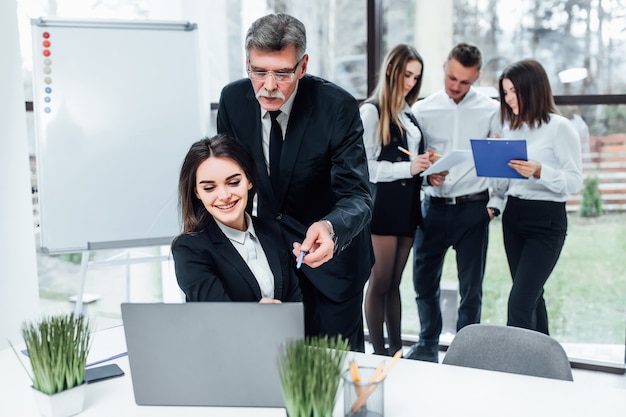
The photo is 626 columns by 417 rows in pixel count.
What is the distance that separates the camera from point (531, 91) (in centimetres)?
284

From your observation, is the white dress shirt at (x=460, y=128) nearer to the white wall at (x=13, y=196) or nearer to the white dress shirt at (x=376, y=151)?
the white dress shirt at (x=376, y=151)

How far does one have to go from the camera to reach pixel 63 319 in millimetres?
1238

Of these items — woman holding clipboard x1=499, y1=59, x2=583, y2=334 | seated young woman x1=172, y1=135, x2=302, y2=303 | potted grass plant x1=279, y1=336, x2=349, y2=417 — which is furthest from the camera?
woman holding clipboard x1=499, y1=59, x2=583, y2=334

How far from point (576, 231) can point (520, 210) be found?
680 millimetres

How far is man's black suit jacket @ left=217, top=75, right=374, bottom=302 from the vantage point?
1957 millimetres

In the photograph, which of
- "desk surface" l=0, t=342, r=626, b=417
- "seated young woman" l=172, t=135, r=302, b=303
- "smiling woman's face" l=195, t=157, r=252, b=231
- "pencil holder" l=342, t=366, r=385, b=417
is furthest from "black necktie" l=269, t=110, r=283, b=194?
"pencil holder" l=342, t=366, r=385, b=417

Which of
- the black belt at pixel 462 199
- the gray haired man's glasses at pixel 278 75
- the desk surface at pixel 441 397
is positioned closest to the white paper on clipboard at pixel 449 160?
the black belt at pixel 462 199

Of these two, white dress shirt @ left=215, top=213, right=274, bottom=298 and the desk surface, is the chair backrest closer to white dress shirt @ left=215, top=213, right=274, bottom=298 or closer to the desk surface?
the desk surface

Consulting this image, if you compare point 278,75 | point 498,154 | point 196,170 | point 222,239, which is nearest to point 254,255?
point 222,239

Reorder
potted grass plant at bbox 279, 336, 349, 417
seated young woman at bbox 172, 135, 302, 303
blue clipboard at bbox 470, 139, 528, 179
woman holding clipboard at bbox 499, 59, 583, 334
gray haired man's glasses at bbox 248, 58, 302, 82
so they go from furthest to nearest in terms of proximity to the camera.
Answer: woman holding clipboard at bbox 499, 59, 583, 334
blue clipboard at bbox 470, 139, 528, 179
gray haired man's glasses at bbox 248, 58, 302, 82
seated young woman at bbox 172, 135, 302, 303
potted grass plant at bbox 279, 336, 349, 417

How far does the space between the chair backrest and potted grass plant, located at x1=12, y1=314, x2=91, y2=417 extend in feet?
2.95

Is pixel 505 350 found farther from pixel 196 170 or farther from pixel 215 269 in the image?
pixel 196 170

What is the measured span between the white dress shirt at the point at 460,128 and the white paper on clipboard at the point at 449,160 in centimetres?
23

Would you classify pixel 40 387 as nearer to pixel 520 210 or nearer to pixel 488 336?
pixel 488 336
